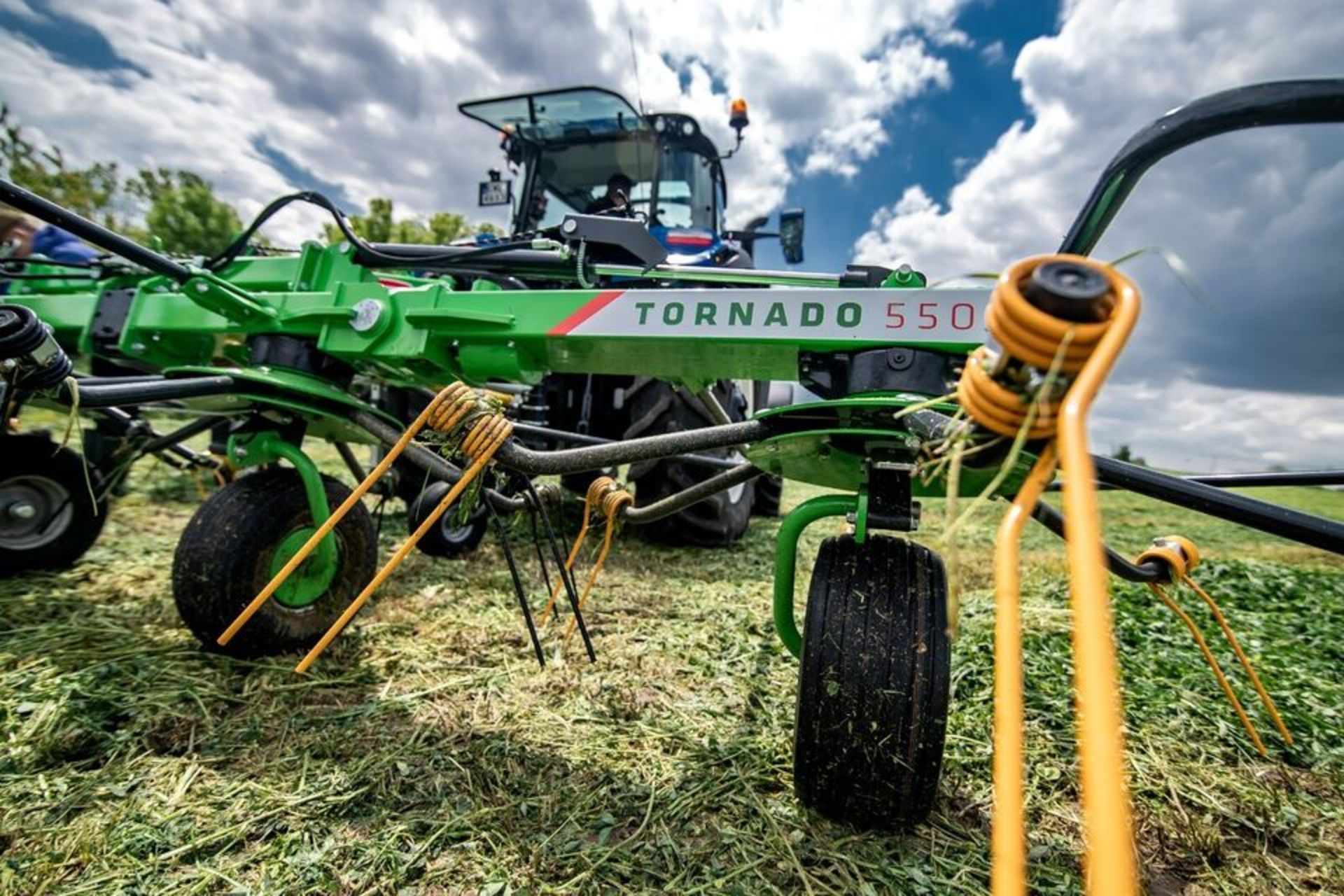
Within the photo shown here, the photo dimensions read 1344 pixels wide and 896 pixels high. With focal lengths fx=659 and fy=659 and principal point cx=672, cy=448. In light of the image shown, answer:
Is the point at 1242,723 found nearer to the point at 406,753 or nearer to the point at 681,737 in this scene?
the point at 681,737

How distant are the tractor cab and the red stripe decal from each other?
2.70m

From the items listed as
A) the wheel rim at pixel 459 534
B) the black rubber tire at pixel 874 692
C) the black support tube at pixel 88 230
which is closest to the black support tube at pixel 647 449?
the black rubber tire at pixel 874 692

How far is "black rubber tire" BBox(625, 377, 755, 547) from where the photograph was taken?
3.79m

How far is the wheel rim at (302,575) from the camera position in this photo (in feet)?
7.39

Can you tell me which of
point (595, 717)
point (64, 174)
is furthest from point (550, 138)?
point (64, 174)

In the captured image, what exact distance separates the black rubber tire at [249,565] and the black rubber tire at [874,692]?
1.76 metres

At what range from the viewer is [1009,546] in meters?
0.66

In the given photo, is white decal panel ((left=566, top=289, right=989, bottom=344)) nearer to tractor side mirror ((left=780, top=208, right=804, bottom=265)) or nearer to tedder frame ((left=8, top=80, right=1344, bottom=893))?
tedder frame ((left=8, top=80, right=1344, bottom=893))

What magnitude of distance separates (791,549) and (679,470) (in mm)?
2228

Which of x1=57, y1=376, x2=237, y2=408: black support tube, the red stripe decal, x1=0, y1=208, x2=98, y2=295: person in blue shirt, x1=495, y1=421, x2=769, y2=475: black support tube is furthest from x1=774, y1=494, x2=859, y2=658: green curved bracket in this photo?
x1=0, y1=208, x2=98, y2=295: person in blue shirt

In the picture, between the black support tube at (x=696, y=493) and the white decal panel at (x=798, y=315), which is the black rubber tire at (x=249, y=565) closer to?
the black support tube at (x=696, y=493)

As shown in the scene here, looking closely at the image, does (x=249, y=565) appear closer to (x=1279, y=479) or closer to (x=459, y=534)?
(x=459, y=534)

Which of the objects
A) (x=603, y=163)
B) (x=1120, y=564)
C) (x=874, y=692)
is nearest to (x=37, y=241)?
(x=603, y=163)

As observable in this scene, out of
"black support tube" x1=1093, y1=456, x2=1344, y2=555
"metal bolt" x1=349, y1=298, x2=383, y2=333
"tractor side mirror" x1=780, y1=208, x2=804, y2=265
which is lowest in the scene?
"black support tube" x1=1093, y1=456, x2=1344, y2=555
